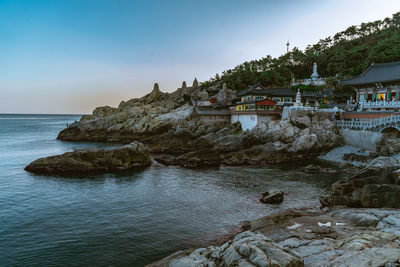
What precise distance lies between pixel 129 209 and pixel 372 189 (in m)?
24.2

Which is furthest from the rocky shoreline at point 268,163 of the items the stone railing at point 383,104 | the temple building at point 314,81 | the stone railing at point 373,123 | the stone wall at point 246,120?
the temple building at point 314,81

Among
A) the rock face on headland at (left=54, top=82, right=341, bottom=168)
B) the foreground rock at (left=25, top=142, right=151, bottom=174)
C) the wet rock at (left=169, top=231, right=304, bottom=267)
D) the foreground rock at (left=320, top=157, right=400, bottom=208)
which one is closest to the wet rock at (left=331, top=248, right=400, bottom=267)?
the wet rock at (left=169, top=231, right=304, bottom=267)

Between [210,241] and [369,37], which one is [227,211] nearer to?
[210,241]

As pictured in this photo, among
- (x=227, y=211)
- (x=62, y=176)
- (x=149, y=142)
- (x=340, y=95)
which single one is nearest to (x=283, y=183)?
(x=227, y=211)

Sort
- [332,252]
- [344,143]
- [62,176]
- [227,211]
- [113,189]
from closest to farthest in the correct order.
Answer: [332,252]
[227,211]
[113,189]
[62,176]
[344,143]

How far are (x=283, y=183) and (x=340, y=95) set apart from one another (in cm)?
A: 4883

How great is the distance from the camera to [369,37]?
106 metres

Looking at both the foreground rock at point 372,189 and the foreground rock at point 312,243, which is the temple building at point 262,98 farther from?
the foreground rock at point 312,243

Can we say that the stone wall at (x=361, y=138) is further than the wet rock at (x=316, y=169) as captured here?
Yes

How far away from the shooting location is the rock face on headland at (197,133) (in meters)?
47.8

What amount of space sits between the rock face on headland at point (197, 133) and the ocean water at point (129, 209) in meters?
5.94

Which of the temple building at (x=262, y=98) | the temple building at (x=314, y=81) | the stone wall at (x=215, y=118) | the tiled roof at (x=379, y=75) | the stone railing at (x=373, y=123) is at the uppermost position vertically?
the temple building at (x=314, y=81)

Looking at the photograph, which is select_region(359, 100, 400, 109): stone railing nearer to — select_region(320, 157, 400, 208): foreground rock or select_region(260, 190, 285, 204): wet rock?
select_region(320, 157, 400, 208): foreground rock

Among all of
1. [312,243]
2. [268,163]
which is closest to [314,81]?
[268,163]
